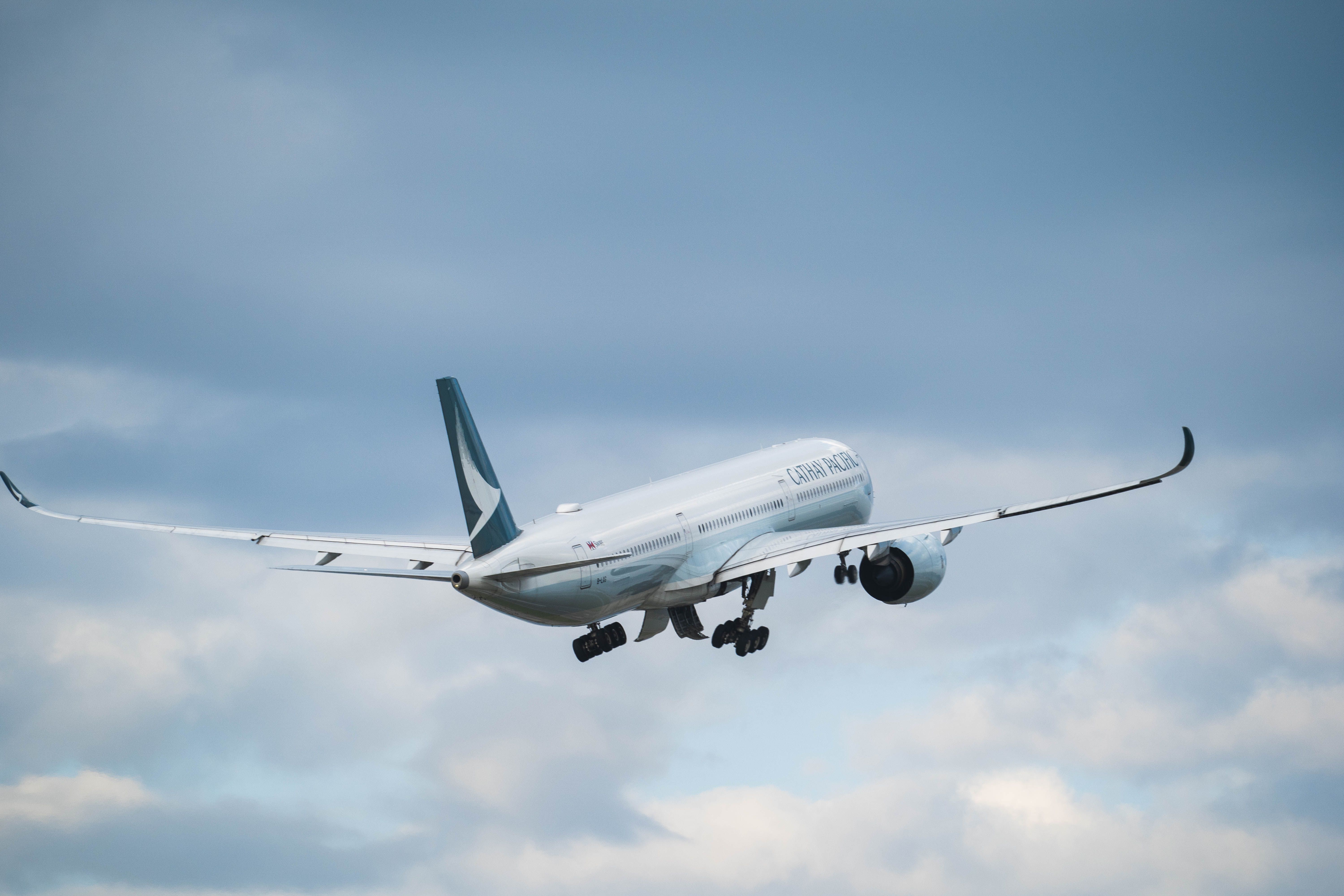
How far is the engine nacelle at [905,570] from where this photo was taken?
5412 cm

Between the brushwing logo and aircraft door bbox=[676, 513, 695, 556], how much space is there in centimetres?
840

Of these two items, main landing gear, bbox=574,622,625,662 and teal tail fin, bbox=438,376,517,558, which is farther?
main landing gear, bbox=574,622,625,662

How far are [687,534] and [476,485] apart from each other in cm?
943

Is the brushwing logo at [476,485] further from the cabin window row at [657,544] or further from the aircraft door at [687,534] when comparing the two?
the aircraft door at [687,534]

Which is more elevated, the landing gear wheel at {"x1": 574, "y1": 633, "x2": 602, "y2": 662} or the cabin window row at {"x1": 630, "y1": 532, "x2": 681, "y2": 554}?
the cabin window row at {"x1": 630, "y1": 532, "x2": 681, "y2": 554}

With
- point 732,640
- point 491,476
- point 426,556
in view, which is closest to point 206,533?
point 426,556

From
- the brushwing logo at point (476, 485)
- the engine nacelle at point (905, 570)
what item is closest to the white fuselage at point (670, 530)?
the brushwing logo at point (476, 485)

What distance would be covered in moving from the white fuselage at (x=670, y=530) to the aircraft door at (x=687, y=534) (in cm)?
4

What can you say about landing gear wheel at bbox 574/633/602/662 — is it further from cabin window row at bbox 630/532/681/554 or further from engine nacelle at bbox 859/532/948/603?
engine nacelle at bbox 859/532/948/603

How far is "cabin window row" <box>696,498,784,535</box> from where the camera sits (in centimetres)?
5294

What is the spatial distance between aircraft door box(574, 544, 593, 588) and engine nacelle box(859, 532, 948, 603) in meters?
11.8

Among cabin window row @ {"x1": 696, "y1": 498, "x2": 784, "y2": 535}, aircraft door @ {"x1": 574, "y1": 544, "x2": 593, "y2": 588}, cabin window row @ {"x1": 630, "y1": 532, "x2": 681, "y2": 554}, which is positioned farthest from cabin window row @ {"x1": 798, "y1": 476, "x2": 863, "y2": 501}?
aircraft door @ {"x1": 574, "y1": 544, "x2": 593, "y2": 588}

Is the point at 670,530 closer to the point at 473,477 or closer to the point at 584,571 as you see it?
the point at 584,571

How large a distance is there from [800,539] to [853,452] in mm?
10853
